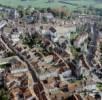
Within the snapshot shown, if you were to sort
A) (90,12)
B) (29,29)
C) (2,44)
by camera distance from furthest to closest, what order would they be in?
(90,12) → (29,29) → (2,44)

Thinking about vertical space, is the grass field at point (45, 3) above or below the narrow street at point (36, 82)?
below

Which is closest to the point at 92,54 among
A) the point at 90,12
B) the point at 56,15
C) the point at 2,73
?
the point at 2,73

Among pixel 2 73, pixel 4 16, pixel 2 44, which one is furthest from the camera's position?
pixel 4 16

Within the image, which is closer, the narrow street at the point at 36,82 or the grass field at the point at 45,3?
the narrow street at the point at 36,82

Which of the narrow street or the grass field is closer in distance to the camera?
the narrow street

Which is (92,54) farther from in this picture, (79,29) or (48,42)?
(79,29)

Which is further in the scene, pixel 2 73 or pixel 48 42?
pixel 48 42

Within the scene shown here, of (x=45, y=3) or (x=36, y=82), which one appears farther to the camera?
(x=45, y=3)

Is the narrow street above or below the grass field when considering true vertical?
above

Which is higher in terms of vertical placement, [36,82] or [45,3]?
[36,82]
